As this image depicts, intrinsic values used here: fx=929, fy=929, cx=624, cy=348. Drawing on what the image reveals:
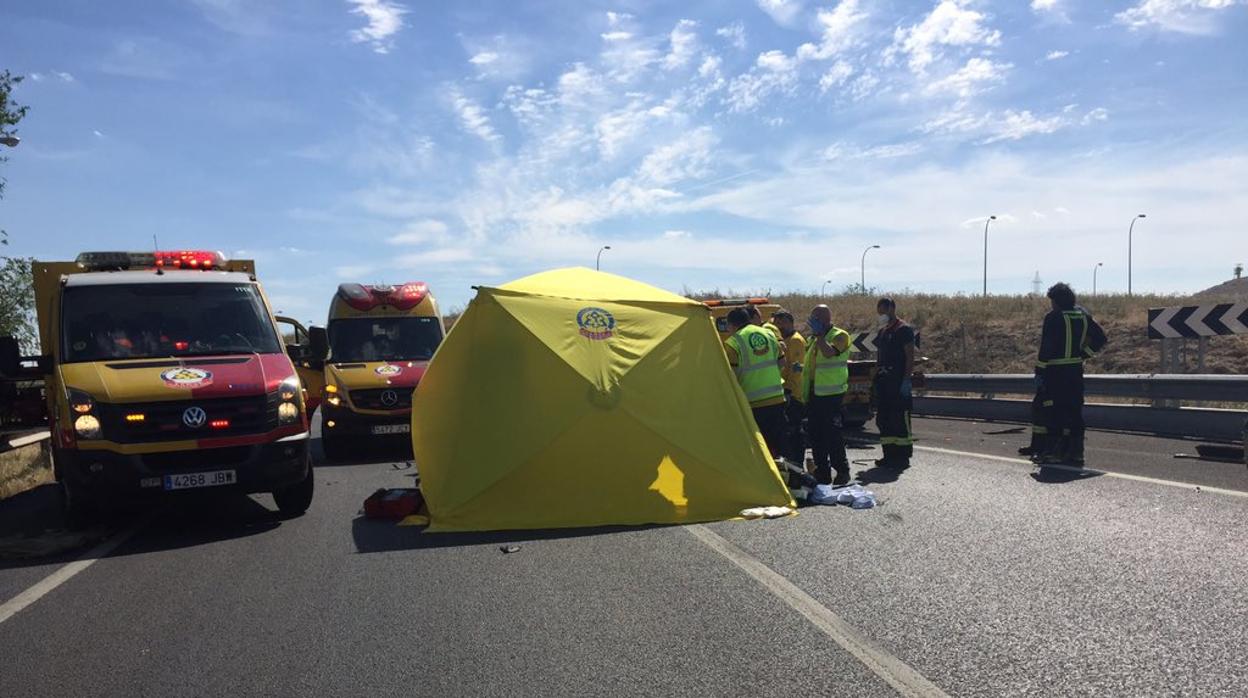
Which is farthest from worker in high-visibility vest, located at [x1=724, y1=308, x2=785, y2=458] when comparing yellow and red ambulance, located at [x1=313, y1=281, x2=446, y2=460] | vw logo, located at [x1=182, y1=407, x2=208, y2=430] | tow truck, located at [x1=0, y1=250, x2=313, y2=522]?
yellow and red ambulance, located at [x1=313, y1=281, x2=446, y2=460]

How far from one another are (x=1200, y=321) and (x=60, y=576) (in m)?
15.2

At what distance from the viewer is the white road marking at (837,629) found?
3834mm

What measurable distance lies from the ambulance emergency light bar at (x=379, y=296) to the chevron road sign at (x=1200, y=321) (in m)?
11.5

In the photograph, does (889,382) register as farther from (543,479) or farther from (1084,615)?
(1084,615)

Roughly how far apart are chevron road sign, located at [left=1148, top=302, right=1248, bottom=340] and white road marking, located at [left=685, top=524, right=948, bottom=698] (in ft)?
36.3

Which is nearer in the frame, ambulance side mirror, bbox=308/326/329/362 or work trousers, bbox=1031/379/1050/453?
ambulance side mirror, bbox=308/326/329/362

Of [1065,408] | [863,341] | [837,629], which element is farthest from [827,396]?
[863,341]

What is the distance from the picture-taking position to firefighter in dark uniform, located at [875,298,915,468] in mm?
10375

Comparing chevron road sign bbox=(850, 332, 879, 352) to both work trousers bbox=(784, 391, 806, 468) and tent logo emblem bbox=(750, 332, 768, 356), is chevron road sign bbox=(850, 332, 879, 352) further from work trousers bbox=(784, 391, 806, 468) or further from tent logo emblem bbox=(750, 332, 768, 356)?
tent logo emblem bbox=(750, 332, 768, 356)

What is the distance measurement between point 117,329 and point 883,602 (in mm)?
6972

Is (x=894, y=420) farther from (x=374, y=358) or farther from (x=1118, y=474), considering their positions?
(x=374, y=358)

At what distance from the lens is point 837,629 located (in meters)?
4.59

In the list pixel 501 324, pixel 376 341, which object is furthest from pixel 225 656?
pixel 376 341

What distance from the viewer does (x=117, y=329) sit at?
27.3 ft
